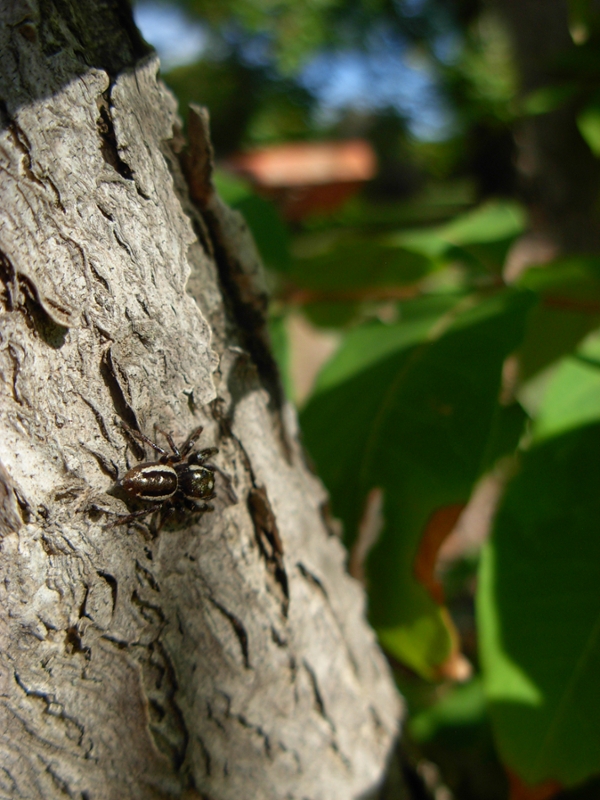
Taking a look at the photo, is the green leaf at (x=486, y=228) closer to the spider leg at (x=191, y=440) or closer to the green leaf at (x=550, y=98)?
the green leaf at (x=550, y=98)

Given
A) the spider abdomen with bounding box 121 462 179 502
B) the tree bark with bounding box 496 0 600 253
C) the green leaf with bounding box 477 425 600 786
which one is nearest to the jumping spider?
the spider abdomen with bounding box 121 462 179 502

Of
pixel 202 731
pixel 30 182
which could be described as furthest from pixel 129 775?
pixel 30 182

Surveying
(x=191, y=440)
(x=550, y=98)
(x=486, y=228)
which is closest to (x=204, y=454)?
(x=191, y=440)

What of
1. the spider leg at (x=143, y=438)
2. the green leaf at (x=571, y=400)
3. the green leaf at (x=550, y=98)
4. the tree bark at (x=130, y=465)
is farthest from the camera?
the green leaf at (x=550, y=98)

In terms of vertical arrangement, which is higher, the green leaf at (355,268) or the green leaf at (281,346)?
the green leaf at (355,268)

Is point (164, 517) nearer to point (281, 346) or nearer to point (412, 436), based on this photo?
point (412, 436)

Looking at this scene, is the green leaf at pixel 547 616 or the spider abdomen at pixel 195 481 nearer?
the spider abdomen at pixel 195 481

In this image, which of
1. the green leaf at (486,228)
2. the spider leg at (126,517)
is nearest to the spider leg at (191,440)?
the spider leg at (126,517)
